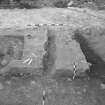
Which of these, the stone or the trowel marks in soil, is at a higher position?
the stone

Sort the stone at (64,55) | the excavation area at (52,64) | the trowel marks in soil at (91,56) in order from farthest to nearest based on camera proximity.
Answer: the trowel marks in soil at (91,56), the stone at (64,55), the excavation area at (52,64)

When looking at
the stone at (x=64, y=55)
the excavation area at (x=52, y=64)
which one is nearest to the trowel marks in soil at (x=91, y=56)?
the excavation area at (x=52, y=64)

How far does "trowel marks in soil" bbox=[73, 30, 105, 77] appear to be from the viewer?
3.01 metres

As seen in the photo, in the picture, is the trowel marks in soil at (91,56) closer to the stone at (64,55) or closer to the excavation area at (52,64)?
the excavation area at (52,64)

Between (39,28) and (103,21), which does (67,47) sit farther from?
(103,21)

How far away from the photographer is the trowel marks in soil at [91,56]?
3.01m

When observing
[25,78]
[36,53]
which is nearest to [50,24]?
[36,53]

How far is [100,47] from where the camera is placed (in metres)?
3.32

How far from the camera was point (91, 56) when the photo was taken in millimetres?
3199

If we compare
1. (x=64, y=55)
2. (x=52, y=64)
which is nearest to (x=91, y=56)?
(x=64, y=55)

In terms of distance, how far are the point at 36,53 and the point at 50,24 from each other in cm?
92

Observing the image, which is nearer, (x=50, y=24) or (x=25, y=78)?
(x=25, y=78)

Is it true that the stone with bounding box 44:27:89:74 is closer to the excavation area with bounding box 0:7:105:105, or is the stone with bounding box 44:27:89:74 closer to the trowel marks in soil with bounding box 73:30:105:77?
the excavation area with bounding box 0:7:105:105

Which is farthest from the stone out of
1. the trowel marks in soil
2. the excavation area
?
the trowel marks in soil
